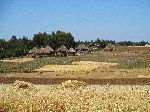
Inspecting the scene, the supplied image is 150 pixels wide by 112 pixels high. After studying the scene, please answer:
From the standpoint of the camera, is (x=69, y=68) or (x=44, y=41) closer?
(x=69, y=68)

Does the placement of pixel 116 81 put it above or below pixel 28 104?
below

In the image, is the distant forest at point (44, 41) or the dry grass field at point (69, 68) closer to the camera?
the dry grass field at point (69, 68)

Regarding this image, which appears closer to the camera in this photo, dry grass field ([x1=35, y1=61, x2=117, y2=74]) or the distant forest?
dry grass field ([x1=35, y1=61, x2=117, y2=74])

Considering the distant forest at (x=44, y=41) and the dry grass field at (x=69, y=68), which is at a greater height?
the distant forest at (x=44, y=41)

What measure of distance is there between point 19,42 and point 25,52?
1013 inches

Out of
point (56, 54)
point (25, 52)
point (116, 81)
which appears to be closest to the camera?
point (116, 81)

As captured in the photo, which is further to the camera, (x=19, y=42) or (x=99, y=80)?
(x=19, y=42)

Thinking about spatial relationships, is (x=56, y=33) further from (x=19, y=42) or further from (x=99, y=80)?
(x=99, y=80)

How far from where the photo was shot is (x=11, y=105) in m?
8.83

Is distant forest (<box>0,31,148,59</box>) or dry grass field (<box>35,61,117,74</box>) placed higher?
distant forest (<box>0,31,148,59</box>)

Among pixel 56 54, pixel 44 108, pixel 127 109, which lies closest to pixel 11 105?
pixel 44 108

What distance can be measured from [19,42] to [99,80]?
118 metres

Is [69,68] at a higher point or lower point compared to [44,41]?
lower

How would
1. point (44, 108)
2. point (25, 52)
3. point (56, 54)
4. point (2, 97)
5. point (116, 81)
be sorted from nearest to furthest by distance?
point (44, 108) < point (2, 97) < point (116, 81) < point (56, 54) < point (25, 52)
